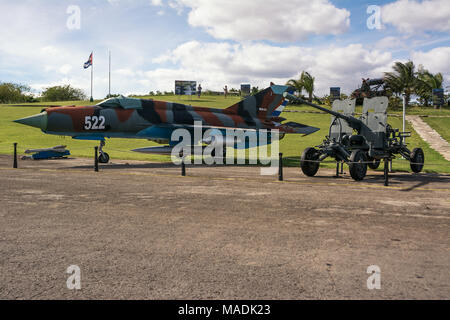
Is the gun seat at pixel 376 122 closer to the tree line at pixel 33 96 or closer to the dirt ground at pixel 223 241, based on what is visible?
the dirt ground at pixel 223 241

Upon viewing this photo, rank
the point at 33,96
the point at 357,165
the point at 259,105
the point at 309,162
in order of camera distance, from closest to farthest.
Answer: the point at 357,165, the point at 309,162, the point at 259,105, the point at 33,96

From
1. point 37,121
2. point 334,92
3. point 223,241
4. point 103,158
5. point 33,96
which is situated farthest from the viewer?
point 33,96

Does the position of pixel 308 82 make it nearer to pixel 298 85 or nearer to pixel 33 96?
pixel 298 85

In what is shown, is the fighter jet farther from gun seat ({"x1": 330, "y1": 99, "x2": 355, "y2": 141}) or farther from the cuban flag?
the cuban flag

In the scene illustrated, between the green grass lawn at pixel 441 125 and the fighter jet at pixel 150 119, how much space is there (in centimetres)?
1284

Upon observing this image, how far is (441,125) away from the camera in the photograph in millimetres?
30016

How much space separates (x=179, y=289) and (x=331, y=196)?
6.01 m

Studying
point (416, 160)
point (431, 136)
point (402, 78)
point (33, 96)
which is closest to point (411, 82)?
point (402, 78)

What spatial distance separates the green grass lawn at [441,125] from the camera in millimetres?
25562

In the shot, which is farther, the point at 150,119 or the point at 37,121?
the point at 150,119

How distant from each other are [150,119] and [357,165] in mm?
10431

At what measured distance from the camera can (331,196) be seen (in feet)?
28.5

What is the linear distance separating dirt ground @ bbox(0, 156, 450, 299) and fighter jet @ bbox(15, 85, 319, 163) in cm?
612

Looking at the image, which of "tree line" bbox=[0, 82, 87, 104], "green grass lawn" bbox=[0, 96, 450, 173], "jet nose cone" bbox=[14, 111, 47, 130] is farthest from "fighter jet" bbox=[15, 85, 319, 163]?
"tree line" bbox=[0, 82, 87, 104]
